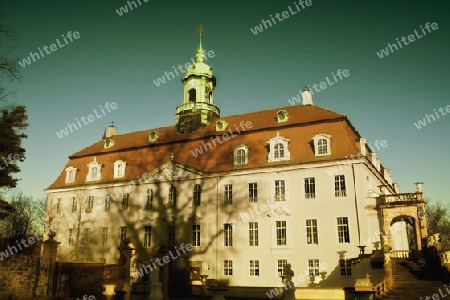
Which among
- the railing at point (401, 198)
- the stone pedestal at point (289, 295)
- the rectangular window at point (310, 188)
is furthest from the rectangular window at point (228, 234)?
the railing at point (401, 198)

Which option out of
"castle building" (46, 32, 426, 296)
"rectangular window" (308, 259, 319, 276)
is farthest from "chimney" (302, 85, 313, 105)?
"rectangular window" (308, 259, 319, 276)

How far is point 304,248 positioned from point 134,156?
1762cm

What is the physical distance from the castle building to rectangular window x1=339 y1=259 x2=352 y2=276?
0.33 feet

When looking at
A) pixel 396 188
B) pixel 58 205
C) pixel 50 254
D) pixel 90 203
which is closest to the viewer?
pixel 50 254

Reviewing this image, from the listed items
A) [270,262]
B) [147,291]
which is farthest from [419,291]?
[147,291]

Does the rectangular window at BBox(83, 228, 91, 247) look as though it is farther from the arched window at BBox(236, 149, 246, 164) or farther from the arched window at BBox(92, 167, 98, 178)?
the arched window at BBox(236, 149, 246, 164)

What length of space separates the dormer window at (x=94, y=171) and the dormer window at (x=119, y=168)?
7.04 ft

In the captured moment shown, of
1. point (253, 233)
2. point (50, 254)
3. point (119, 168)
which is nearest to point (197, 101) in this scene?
point (119, 168)

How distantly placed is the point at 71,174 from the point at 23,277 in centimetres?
1954

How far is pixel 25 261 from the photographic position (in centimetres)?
2053

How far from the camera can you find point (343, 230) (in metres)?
26.3

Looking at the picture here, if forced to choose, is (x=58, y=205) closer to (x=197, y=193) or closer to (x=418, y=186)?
(x=197, y=193)

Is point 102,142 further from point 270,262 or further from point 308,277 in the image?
point 308,277

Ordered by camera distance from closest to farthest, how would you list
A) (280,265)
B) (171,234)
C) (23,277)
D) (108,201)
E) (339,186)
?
(23,277) < (339,186) < (280,265) < (171,234) < (108,201)
